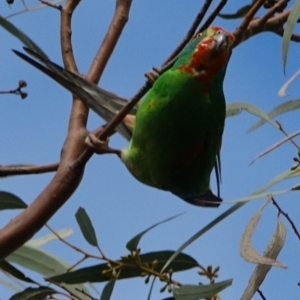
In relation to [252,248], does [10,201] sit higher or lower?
higher

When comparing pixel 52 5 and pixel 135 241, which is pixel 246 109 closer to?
pixel 135 241

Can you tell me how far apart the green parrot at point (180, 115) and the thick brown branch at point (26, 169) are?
17 centimetres

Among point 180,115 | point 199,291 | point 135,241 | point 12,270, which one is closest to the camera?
point 199,291

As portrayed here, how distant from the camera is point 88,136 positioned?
48.2 inches

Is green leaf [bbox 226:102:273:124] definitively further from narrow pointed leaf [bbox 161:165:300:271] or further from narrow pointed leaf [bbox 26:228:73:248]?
narrow pointed leaf [bbox 26:228:73:248]

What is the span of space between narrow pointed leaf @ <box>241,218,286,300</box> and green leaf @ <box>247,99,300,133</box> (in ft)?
1.35

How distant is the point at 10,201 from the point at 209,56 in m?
0.54

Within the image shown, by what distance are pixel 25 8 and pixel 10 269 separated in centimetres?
63

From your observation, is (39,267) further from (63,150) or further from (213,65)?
(213,65)

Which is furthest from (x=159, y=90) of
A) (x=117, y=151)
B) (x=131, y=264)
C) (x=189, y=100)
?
(x=131, y=264)

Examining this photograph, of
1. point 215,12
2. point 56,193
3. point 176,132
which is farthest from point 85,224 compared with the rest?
point 215,12

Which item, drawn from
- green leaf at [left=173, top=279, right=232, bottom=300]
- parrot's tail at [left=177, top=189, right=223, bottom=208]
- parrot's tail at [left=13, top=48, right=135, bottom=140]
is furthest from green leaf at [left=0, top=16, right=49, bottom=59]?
green leaf at [left=173, top=279, right=232, bottom=300]

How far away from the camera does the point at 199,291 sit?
1008mm

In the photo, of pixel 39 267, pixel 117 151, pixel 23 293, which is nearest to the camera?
pixel 23 293
